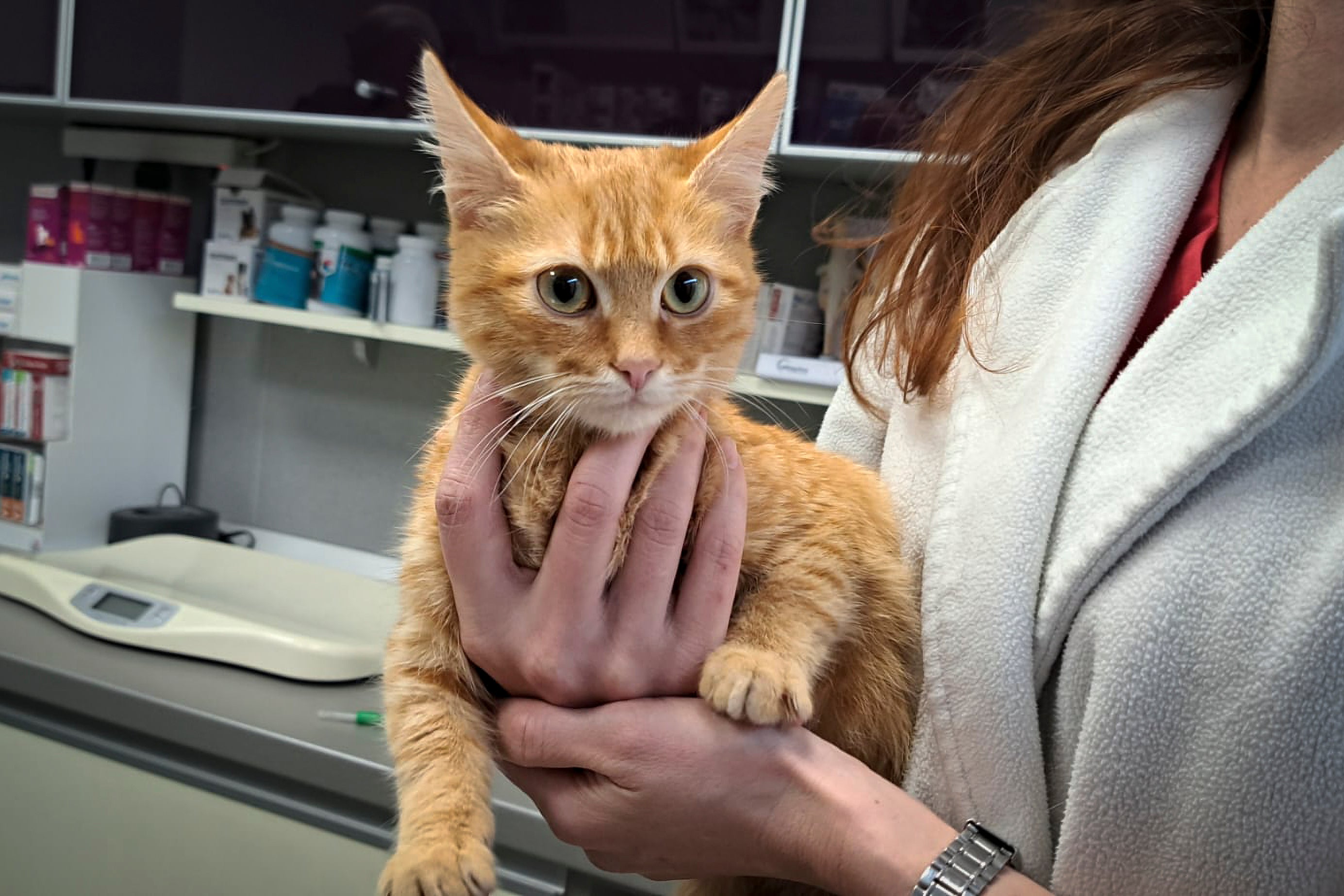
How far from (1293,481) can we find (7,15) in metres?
2.64

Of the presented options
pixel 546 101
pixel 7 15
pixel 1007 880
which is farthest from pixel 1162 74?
pixel 7 15

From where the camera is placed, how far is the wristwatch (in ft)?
2.16

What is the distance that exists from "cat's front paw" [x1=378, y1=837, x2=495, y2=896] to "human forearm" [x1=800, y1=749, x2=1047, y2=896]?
0.25 meters

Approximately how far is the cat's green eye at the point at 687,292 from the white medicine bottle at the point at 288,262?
157 cm

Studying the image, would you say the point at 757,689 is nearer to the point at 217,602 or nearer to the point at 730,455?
the point at 730,455

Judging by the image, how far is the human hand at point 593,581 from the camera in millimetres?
771

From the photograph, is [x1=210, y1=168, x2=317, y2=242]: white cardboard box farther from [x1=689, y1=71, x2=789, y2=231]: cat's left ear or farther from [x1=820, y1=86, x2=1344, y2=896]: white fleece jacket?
[x1=820, y1=86, x2=1344, y2=896]: white fleece jacket

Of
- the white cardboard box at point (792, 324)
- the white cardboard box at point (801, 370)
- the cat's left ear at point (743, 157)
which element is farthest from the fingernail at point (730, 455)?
the white cardboard box at point (792, 324)

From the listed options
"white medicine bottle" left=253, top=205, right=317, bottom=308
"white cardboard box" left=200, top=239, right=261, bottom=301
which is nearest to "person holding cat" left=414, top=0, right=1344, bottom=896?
"white medicine bottle" left=253, top=205, right=317, bottom=308

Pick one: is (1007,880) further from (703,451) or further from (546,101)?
(546,101)

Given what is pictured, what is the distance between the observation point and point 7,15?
2.14 m

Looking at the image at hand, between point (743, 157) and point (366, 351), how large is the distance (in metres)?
1.67

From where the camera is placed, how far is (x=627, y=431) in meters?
0.81

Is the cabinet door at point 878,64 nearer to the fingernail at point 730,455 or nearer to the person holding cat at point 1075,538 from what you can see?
the person holding cat at point 1075,538
